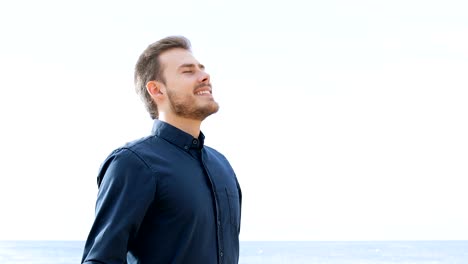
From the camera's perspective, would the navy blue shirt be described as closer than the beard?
Yes

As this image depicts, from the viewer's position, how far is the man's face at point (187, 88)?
2.46m

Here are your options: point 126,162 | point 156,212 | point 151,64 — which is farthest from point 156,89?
point 156,212

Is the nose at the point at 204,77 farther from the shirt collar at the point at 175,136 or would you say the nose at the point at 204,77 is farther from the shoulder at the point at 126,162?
the shoulder at the point at 126,162

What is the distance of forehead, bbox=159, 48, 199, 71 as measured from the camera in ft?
8.31

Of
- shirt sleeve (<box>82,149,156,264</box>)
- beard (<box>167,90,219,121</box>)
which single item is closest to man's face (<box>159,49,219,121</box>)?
beard (<box>167,90,219,121</box>)

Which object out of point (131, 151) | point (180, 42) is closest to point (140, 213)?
point (131, 151)

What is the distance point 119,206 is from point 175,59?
0.58 meters

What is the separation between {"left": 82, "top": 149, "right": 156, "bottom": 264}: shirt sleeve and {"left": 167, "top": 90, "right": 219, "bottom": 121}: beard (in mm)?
235

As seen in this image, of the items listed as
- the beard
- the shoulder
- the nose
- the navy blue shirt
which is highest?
A: the nose

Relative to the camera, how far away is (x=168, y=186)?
7.70 ft

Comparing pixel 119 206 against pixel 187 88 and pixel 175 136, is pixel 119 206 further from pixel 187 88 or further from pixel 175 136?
pixel 187 88

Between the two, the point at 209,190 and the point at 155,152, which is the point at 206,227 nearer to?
the point at 209,190

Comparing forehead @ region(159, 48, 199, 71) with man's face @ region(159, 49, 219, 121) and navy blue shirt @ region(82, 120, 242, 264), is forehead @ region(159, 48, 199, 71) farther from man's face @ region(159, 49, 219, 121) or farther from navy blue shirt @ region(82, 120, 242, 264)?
navy blue shirt @ region(82, 120, 242, 264)

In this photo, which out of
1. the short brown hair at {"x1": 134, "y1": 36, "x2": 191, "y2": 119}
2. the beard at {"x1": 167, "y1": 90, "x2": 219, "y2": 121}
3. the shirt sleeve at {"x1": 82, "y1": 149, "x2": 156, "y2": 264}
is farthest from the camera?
the short brown hair at {"x1": 134, "y1": 36, "x2": 191, "y2": 119}
